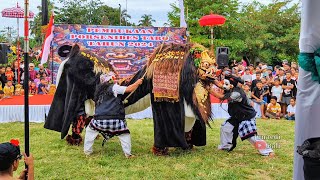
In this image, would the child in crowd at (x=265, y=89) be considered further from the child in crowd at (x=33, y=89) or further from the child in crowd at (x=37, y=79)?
the child in crowd at (x=37, y=79)

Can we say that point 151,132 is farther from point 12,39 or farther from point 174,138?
point 12,39

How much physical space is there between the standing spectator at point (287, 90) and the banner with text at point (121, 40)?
4.71 meters

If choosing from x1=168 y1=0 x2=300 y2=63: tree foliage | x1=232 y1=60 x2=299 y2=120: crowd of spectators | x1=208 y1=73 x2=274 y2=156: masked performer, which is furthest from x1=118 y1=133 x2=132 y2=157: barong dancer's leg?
x1=168 y1=0 x2=300 y2=63: tree foliage

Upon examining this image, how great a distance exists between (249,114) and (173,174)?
1.50m

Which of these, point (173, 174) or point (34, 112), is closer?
point (173, 174)

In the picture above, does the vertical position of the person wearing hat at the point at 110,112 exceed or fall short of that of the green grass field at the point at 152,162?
it exceeds it

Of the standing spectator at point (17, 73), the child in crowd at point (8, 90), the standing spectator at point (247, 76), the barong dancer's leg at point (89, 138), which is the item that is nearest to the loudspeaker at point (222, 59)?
the barong dancer's leg at point (89, 138)

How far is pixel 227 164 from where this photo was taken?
5.57 m

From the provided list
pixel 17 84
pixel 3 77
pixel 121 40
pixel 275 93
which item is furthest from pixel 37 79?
pixel 275 93

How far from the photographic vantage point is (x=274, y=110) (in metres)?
9.70

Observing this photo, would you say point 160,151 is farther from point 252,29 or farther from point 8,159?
point 252,29

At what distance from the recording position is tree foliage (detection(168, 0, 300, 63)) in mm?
20375

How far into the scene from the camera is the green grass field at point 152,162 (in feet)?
16.8

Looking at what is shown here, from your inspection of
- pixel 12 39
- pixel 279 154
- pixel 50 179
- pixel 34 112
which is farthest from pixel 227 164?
pixel 12 39
